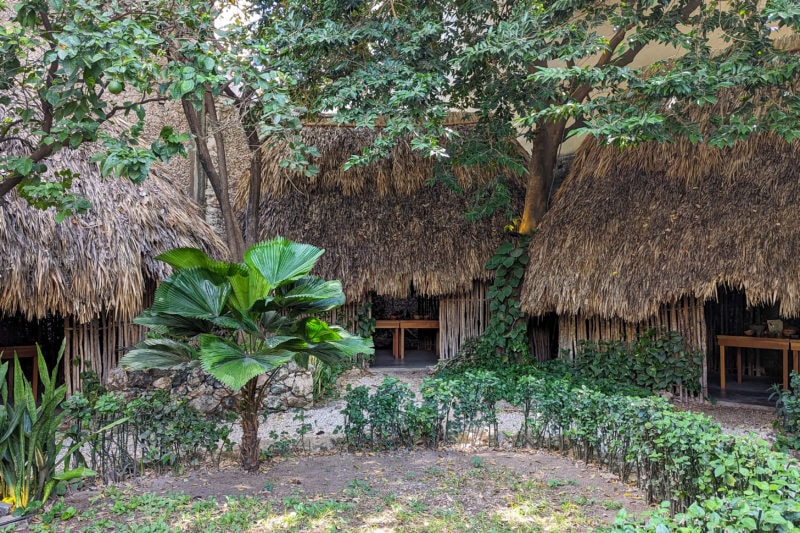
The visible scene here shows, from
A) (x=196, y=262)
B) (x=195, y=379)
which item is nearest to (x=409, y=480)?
(x=196, y=262)

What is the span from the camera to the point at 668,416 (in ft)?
11.0

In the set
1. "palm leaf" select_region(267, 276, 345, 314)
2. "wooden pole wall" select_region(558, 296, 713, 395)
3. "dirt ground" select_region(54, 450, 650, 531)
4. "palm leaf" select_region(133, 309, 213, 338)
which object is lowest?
"dirt ground" select_region(54, 450, 650, 531)

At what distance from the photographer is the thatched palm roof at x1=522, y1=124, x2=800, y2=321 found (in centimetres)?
595

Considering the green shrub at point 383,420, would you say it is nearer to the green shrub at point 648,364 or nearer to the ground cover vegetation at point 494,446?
the ground cover vegetation at point 494,446

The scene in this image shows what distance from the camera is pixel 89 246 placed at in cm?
583

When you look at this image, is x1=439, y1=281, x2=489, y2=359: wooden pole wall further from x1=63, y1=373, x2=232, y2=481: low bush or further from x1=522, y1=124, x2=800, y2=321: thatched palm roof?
x1=63, y1=373, x2=232, y2=481: low bush

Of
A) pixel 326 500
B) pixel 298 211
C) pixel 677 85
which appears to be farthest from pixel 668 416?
pixel 298 211

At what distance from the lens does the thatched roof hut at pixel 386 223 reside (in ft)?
28.0

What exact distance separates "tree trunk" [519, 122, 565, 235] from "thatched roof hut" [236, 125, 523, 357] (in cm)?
71

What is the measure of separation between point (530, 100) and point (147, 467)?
5317 millimetres

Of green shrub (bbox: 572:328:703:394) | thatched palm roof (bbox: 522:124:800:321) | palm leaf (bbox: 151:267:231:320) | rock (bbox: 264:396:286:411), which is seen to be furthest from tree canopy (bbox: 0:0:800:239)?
green shrub (bbox: 572:328:703:394)

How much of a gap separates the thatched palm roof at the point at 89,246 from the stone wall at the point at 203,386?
829 mm

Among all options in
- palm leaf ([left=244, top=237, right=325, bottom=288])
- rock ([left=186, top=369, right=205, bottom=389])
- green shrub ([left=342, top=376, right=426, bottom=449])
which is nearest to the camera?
palm leaf ([left=244, top=237, right=325, bottom=288])

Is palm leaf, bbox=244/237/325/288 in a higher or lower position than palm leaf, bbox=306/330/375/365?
higher
